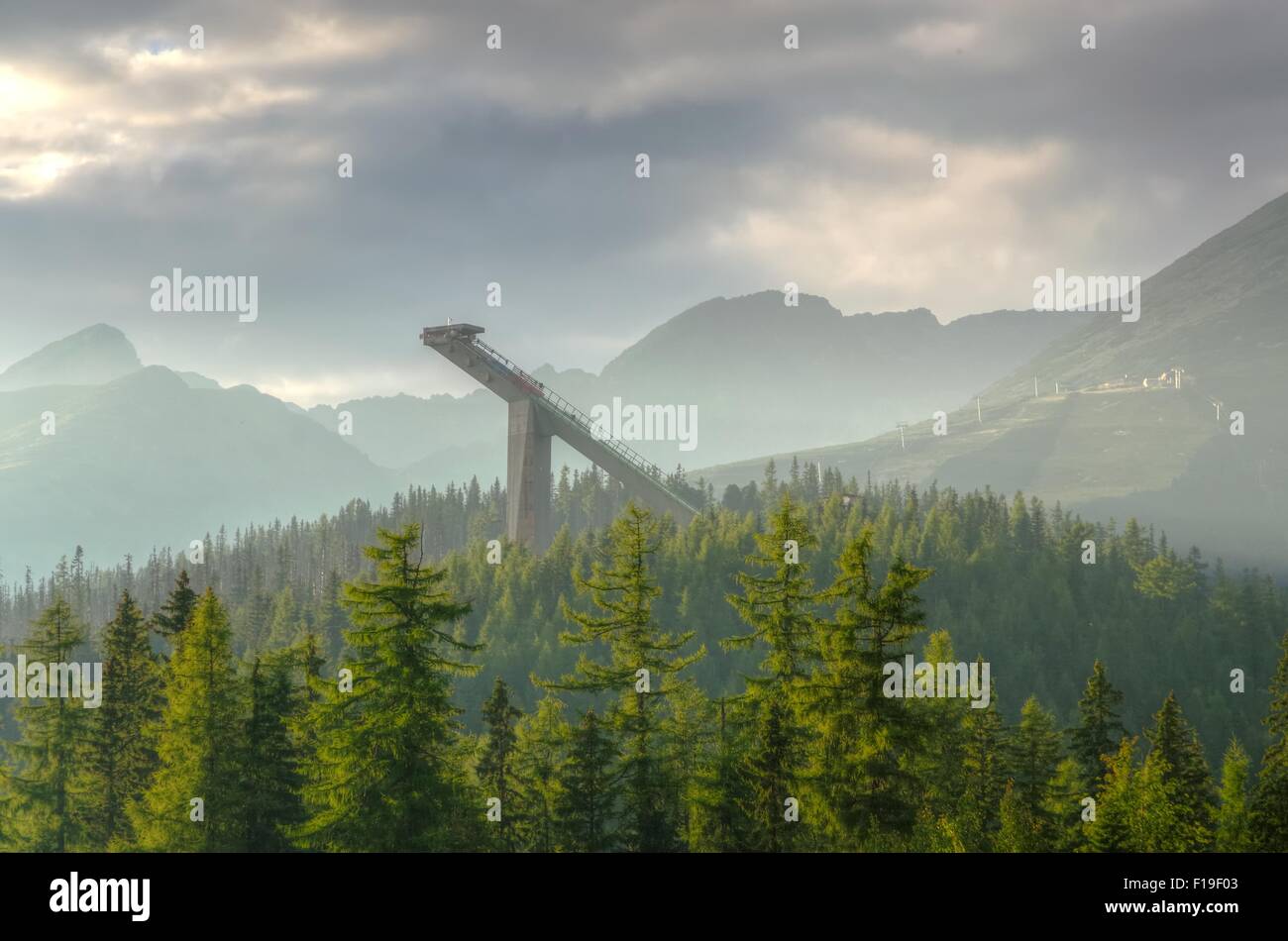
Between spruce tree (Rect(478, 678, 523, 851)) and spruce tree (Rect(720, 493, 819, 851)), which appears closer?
spruce tree (Rect(720, 493, 819, 851))

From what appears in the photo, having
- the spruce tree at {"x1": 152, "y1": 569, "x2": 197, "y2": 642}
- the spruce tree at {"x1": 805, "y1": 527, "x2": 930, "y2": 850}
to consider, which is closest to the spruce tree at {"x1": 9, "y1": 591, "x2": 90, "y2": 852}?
the spruce tree at {"x1": 152, "y1": 569, "x2": 197, "y2": 642}

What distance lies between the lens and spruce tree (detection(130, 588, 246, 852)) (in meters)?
40.1

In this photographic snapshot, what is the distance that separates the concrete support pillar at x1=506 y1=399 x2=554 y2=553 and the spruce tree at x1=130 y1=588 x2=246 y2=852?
166 ft

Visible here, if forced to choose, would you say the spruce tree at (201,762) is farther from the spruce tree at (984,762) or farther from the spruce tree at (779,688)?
the spruce tree at (984,762)

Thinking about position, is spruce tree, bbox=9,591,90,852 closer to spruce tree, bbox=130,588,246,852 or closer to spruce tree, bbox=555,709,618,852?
spruce tree, bbox=130,588,246,852

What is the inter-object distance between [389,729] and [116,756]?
2075 centimetres

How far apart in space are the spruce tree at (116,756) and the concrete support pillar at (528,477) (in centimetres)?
4460

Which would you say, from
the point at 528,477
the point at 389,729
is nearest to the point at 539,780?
the point at 389,729
